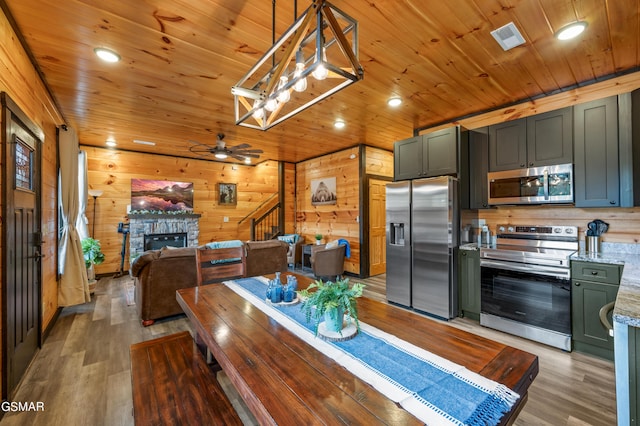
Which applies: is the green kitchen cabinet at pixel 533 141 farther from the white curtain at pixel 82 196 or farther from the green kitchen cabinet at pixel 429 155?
the white curtain at pixel 82 196

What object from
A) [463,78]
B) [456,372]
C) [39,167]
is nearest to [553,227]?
[463,78]

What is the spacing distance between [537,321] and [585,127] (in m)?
1.99

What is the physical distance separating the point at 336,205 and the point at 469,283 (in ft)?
11.2

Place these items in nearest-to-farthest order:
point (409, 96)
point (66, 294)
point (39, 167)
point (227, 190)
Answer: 1. point (39, 167)
2. point (409, 96)
3. point (66, 294)
4. point (227, 190)

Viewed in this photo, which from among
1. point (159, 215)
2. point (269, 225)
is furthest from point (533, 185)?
point (159, 215)

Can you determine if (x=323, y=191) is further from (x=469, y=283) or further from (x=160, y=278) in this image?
(x=160, y=278)

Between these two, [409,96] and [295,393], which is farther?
[409,96]

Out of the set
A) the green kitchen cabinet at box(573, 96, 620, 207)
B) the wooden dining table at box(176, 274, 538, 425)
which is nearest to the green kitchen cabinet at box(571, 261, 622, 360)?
the green kitchen cabinet at box(573, 96, 620, 207)

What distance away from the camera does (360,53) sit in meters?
2.54

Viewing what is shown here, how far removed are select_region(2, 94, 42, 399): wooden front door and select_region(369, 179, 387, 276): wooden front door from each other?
4.86 metres

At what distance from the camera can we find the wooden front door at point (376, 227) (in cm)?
587

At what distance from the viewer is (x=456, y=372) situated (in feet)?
3.36

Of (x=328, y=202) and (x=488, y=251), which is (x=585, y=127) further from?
(x=328, y=202)

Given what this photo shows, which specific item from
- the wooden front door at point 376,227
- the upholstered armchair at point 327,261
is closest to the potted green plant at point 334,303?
the upholstered armchair at point 327,261
